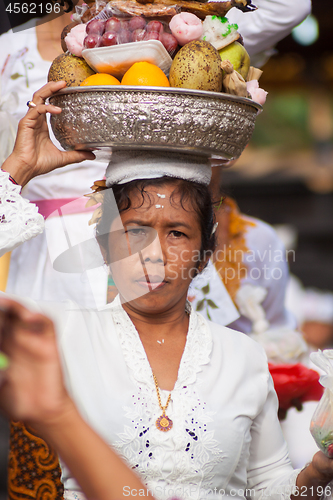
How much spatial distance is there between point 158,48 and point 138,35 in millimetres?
58

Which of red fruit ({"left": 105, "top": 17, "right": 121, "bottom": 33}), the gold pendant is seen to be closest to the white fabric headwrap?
red fruit ({"left": 105, "top": 17, "right": 121, "bottom": 33})

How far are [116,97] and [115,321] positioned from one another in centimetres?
52

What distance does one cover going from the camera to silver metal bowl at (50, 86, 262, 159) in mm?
1039

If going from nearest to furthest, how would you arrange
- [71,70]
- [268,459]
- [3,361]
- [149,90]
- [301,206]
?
[3,361] → [149,90] → [71,70] → [268,459] → [301,206]

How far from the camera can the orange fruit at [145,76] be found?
41.4 inches

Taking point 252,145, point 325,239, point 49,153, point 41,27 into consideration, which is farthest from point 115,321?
point 325,239

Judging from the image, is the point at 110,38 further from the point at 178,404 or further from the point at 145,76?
the point at 178,404

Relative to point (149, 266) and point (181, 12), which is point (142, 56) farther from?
point (149, 266)

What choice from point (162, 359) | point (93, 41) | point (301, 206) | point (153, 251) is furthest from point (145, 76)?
point (301, 206)

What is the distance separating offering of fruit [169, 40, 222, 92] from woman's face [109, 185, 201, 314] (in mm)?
246

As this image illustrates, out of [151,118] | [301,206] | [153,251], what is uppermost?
[151,118]

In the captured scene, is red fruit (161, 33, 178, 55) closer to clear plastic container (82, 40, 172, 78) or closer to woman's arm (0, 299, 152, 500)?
clear plastic container (82, 40, 172, 78)

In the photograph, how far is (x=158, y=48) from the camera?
108cm

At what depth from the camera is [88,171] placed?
173 cm
